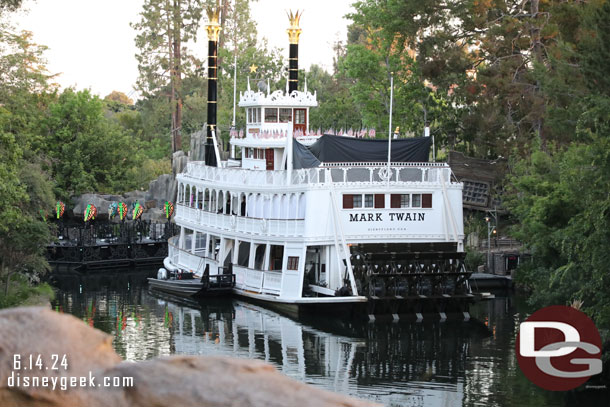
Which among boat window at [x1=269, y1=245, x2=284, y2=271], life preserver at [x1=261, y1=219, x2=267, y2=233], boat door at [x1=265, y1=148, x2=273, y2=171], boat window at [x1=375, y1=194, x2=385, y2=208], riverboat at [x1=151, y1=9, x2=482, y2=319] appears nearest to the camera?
riverboat at [x1=151, y1=9, x2=482, y2=319]

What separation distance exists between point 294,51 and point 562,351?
1003 inches

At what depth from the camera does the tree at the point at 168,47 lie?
236ft

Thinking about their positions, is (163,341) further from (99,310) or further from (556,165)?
(556,165)

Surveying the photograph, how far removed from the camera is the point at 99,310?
3588cm

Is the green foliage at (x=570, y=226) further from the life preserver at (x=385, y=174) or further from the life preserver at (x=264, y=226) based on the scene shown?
the life preserver at (x=264, y=226)

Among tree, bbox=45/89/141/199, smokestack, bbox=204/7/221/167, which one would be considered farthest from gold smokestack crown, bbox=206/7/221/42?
tree, bbox=45/89/141/199

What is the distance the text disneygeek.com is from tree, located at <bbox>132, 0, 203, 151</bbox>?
67.1 metres

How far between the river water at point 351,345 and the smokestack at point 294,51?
12.7 m

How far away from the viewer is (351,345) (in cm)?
2909

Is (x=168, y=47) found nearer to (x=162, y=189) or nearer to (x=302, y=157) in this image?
(x=162, y=189)

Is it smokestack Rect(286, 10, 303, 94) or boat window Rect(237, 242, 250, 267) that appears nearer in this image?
boat window Rect(237, 242, 250, 267)

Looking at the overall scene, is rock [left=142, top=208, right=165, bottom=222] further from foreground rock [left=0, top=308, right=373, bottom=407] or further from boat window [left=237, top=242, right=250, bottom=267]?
foreground rock [left=0, top=308, right=373, bottom=407]

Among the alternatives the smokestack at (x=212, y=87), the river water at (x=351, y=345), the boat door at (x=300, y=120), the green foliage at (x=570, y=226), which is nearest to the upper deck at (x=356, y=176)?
the green foliage at (x=570, y=226)

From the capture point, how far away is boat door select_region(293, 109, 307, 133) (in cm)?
4178
